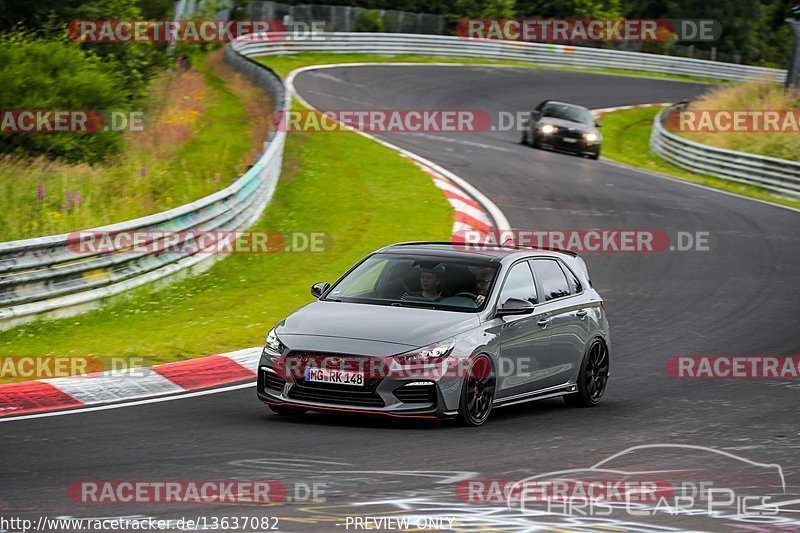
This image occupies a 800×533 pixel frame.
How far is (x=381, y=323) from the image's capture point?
9.59 meters

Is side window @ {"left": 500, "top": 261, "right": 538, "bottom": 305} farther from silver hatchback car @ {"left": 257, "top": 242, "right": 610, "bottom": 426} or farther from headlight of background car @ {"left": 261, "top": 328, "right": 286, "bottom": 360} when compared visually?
headlight of background car @ {"left": 261, "top": 328, "right": 286, "bottom": 360}

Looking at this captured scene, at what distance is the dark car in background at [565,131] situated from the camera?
105 ft

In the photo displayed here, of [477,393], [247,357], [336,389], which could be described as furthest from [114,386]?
[477,393]

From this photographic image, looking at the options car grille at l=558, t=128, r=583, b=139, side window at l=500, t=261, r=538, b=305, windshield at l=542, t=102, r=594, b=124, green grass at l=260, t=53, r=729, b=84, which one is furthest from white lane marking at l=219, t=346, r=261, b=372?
green grass at l=260, t=53, r=729, b=84

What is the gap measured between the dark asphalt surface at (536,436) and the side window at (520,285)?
3.27ft

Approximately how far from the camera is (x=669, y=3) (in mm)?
82438

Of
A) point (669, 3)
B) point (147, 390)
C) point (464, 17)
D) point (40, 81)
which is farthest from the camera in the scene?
point (669, 3)

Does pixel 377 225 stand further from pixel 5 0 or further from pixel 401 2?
pixel 401 2

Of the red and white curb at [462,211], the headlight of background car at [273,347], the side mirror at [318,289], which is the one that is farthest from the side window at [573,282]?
the red and white curb at [462,211]

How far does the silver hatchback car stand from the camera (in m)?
9.23

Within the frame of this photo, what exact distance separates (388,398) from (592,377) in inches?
112

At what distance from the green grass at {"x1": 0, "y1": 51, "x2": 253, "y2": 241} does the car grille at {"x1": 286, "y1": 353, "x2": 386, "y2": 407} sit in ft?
23.0

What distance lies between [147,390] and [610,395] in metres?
4.20

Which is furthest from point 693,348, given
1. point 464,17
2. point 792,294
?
point 464,17
